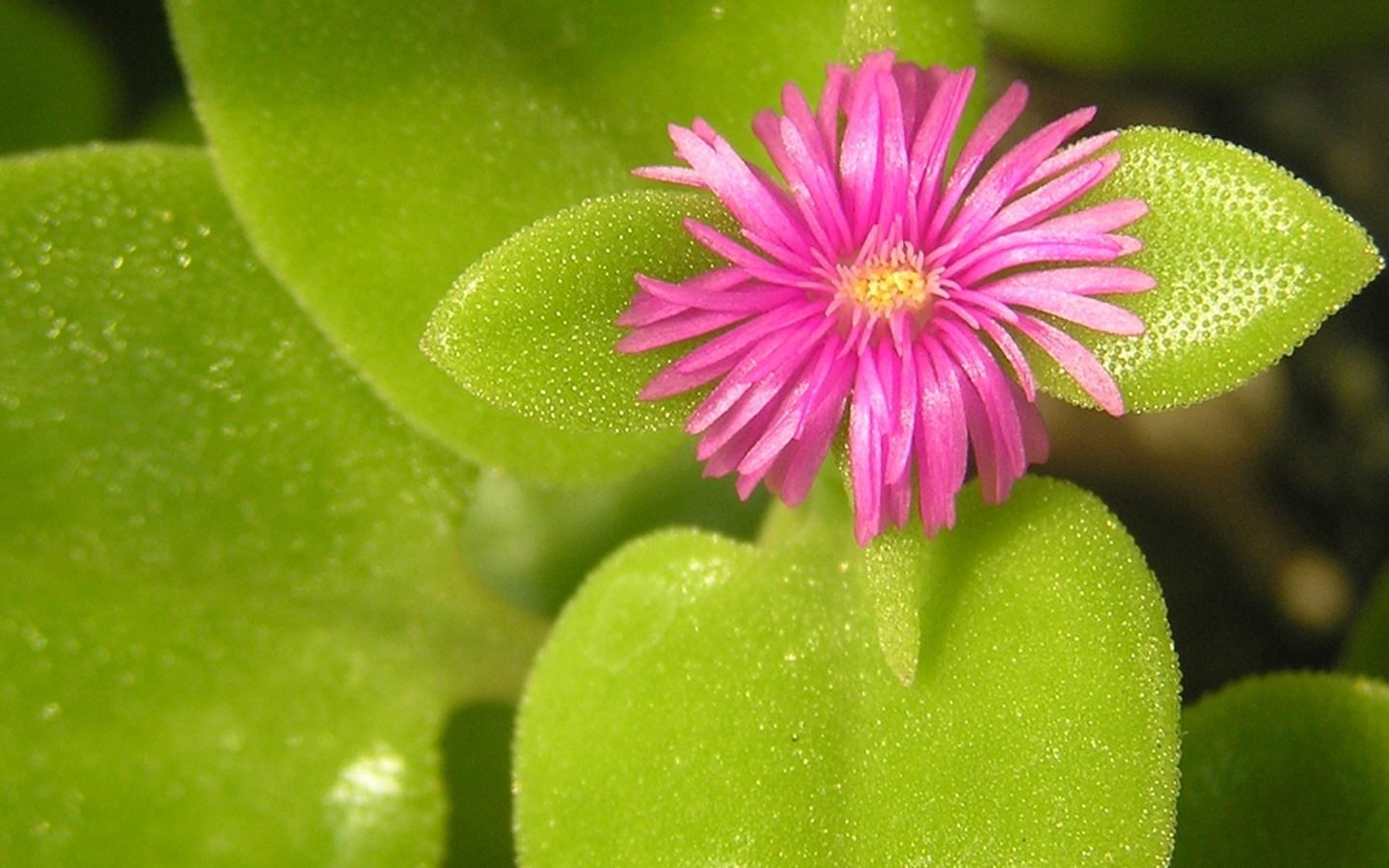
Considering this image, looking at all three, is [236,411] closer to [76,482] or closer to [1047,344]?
[76,482]

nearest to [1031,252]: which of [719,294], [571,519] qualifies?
[719,294]

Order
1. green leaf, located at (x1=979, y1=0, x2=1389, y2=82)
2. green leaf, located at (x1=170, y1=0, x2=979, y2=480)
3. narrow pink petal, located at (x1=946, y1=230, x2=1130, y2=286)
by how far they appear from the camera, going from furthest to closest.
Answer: green leaf, located at (x1=979, y1=0, x2=1389, y2=82) < green leaf, located at (x1=170, y1=0, x2=979, y2=480) < narrow pink petal, located at (x1=946, y1=230, x2=1130, y2=286)

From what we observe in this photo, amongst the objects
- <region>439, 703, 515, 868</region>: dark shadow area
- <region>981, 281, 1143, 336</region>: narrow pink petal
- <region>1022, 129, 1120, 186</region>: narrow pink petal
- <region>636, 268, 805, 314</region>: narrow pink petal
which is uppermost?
<region>1022, 129, 1120, 186</region>: narrow pink petal

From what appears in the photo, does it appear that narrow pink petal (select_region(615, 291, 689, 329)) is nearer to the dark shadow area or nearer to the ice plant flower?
the ice plant flower

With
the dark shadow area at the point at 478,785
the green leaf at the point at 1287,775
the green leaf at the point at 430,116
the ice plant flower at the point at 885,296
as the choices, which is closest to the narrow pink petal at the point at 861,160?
the ice plant flower at the point at 885,296

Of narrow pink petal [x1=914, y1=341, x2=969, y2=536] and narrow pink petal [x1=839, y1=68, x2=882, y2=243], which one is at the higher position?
narrow pink petal [x1=839, y1=68, x2=882, y2=243]

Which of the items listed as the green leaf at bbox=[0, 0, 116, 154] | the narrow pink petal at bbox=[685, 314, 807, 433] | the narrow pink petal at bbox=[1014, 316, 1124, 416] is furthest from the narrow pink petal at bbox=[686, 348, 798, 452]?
the green leaf at bbox=[0, 0, 116, 154]

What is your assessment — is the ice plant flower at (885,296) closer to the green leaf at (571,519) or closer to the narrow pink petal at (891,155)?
the narrow pink petal at (891,155)

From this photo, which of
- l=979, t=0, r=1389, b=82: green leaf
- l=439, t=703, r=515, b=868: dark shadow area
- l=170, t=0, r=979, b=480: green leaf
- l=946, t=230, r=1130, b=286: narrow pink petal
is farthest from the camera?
l=979, t=0, r=1389, b=82: green leaf
